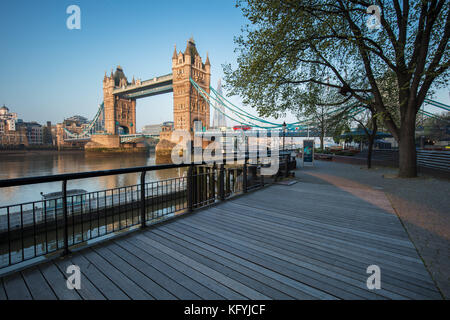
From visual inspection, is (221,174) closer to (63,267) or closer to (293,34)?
(63,267)

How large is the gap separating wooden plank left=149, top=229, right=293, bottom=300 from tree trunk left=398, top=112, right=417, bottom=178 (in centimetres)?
1069

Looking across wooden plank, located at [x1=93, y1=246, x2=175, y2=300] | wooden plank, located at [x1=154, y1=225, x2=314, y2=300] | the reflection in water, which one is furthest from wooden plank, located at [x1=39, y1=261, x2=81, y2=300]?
the reflection in water

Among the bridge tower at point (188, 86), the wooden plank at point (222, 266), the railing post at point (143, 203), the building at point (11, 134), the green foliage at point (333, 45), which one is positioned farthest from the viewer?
the building at point (11, 134)

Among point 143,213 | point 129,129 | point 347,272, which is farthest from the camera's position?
point 129,129

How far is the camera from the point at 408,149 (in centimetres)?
954

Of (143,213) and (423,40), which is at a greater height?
(423,40)

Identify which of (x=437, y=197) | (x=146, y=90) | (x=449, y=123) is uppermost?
(x=146, y=90)

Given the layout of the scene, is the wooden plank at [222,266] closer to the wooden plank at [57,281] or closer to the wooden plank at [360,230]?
the wooden plank at [57,281]

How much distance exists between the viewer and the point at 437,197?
19.8 ft

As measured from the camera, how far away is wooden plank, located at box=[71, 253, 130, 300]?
1.96m

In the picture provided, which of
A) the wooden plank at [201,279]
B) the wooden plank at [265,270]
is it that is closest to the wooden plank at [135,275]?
the wooden plank at [201,279]

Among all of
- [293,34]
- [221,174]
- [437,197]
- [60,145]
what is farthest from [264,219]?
[60,145]

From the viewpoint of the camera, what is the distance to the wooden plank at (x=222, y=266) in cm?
203

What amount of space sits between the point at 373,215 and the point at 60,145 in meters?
112
